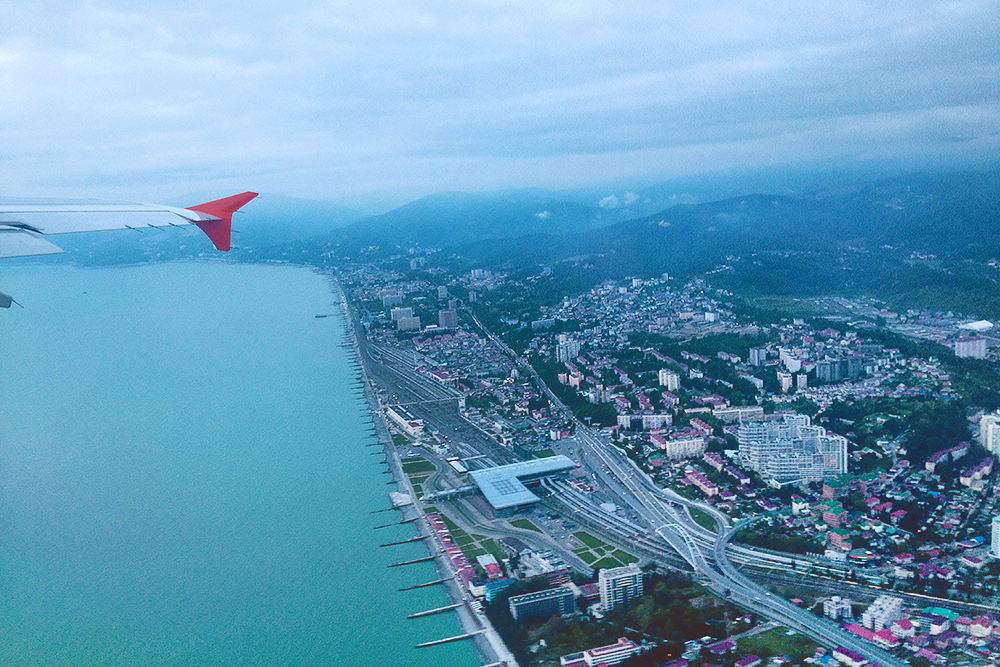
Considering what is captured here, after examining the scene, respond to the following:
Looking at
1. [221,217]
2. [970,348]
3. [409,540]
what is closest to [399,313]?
[970,348]

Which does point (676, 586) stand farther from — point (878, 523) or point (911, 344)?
point (911, 344)

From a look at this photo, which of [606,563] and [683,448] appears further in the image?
[683,448]

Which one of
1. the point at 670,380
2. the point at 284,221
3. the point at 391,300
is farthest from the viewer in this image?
the point at 284,221

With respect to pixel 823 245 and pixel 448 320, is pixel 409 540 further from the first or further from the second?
pixel 823 245

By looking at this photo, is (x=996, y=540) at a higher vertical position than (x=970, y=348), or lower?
lower

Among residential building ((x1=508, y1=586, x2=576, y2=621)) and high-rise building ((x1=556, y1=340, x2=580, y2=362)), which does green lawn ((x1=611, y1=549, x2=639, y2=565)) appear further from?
high-rise building ((x1=556, y1=340, x2=580, y2=362))

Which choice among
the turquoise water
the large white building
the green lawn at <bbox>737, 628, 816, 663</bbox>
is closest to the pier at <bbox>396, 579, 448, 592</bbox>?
the turquoise water
